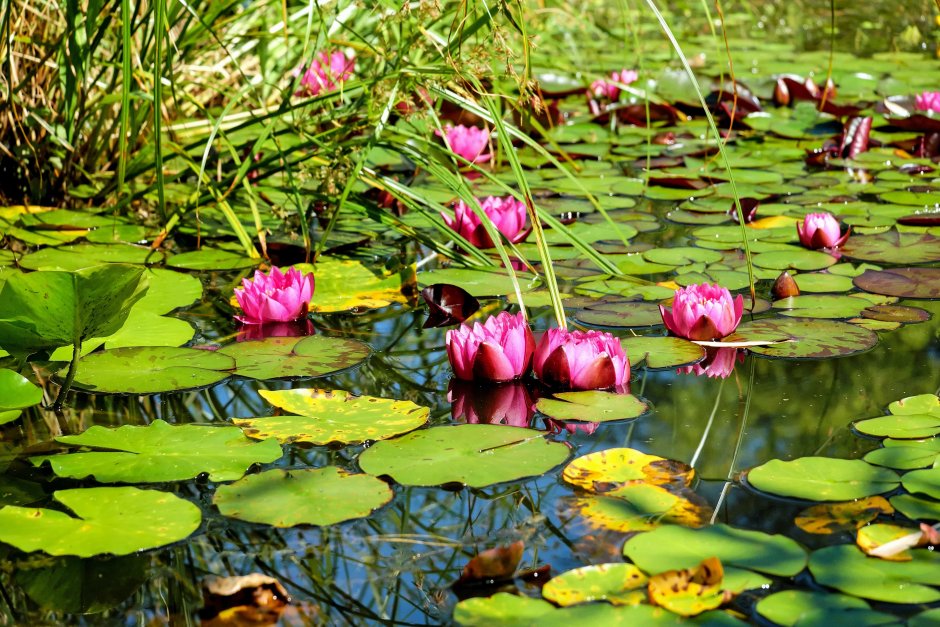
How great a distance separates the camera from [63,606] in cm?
126

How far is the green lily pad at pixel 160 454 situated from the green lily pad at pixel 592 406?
0.48 meters

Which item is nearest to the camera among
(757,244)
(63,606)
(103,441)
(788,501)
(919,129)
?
(63,606)

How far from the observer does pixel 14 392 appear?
5.42 ft

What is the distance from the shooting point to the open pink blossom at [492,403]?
5.89ft

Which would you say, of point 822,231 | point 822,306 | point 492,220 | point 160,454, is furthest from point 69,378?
point 822,231

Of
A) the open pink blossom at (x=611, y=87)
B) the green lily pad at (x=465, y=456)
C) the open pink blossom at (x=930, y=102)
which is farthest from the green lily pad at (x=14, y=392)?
the open pink blossom at (x=930, y=102)

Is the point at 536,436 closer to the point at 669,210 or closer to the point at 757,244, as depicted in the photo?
the point at 757,244

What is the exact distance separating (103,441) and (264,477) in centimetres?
28

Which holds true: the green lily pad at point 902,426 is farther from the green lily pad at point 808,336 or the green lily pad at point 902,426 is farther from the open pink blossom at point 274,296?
the open pink blossom at point 274,296

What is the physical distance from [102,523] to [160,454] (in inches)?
8.2

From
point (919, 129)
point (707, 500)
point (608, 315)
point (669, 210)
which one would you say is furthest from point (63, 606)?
point (919, 129)

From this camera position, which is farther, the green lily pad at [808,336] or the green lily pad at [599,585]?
the green lily pad at [808,336]

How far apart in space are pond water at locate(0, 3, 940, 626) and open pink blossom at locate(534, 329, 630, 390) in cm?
5

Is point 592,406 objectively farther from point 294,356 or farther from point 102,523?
point 102,523
